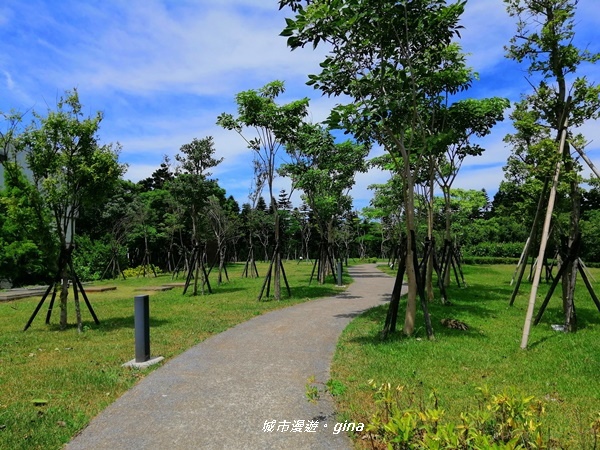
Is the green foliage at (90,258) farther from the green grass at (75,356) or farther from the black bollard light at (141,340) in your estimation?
the black bollard light at (141,340)

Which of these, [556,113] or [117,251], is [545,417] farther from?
[117,251]

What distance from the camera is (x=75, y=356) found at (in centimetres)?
729

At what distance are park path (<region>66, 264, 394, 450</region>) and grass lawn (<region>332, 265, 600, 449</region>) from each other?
45 cm

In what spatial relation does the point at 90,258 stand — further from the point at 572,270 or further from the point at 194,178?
the point at 572,270

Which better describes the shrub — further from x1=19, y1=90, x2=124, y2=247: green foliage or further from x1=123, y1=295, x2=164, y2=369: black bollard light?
x1=19, y1=90, x2=124, y2=247: green foliage

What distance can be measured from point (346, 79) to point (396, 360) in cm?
518

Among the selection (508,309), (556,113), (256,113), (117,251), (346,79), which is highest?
(256,113)

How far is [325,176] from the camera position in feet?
64.0

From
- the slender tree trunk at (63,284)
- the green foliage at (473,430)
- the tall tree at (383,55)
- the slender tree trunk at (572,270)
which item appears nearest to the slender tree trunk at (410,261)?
the tall tree at (383,55)

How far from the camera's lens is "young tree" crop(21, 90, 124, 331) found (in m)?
9.41

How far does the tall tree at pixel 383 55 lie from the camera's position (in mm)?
7344

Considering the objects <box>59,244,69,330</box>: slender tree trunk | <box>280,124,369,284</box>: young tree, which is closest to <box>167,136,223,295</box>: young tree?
<box>280,124,369,284</box>: young tree

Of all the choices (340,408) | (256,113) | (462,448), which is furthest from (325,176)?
(462,448)

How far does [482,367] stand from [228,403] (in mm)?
3497
